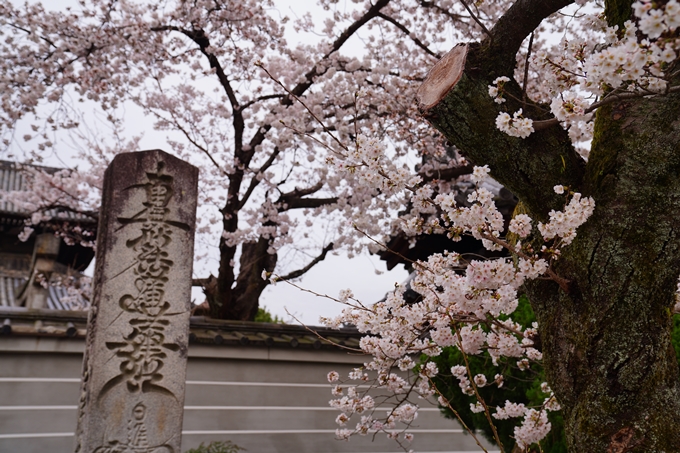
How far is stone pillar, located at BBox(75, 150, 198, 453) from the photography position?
4.40 m

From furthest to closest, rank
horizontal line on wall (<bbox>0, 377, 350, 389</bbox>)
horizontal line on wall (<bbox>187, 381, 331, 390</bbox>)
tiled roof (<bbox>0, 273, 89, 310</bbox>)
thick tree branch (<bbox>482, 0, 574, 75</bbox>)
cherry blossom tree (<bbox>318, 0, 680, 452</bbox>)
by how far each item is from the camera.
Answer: tiled roof (<bbox>0, 273, 89, 310</bbox>) < horizontal line on wall (<bbox>187, 381, 331, 390</bbox>) < horizontal line on wall (<bbox>0, 377, 350, 389</bbox>) < thick tree branch (<bbox>482, 0, 574, 75</bbox>) < cherry blossom tree (<bbox>318, 0, 680, 452</bbox>)

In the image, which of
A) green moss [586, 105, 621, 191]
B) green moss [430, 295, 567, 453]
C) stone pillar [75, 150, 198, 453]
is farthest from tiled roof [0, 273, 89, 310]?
green moss [586, 105, 621, 191]

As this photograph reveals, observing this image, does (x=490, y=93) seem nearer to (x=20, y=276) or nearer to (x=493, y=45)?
(x=493, y=45)

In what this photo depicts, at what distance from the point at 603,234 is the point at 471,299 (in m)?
0.56

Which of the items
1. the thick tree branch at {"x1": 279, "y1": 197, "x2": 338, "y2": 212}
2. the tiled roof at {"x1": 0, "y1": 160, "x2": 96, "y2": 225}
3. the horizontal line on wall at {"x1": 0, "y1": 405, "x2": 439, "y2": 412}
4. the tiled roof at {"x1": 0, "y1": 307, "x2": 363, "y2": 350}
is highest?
the tiled roof at {"x1": 0, "y1": 160, "x2": 96, "y2": 225}

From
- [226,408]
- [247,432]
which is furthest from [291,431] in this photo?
[226,408]

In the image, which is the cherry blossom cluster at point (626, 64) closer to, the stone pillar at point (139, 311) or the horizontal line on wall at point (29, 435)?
the stone pillar at point (139, 311)

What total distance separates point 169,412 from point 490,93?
3851 mm

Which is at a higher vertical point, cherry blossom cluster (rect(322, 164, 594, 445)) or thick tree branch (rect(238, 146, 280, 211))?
thick tree branch (rect(238, 146, 280, 211))

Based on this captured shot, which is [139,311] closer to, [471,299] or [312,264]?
[471,299]

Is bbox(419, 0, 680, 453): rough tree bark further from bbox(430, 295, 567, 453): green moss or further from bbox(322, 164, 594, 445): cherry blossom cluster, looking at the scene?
bbox(430, 295, 567, 453): green moss

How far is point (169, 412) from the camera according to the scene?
4.58 meters

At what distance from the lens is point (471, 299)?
225cm

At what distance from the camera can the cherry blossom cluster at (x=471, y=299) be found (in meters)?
2.03
